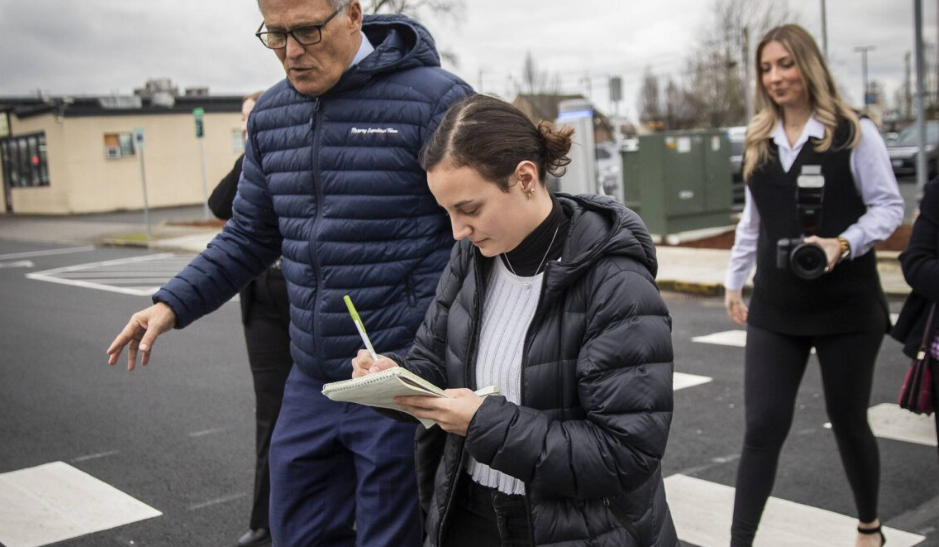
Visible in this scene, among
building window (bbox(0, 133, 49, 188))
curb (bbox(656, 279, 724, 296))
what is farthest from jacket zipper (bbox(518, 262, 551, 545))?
building window (bbox(0, 133, 49, 188))

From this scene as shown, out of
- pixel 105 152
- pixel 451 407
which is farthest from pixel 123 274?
pixel 105 152

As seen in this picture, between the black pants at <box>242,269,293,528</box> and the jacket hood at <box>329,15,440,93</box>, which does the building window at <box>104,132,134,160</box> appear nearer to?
the black pants at <box>242,269,293,528</box>

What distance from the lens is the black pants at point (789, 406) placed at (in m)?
3.55

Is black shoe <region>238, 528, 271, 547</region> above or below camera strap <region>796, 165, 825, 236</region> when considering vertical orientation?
below

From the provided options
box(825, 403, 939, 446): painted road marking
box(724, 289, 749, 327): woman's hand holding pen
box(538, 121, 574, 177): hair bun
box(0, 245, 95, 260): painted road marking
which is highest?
box(538, 121, 574, 177): hair bun

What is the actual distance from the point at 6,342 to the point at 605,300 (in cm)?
922

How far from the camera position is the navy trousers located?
2857 millimetres

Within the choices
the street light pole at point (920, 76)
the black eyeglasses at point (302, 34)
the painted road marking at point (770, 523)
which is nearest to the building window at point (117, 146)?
the street light pole at point (920, 76)

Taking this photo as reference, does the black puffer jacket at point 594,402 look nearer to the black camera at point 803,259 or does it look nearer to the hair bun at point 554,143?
the hair bun at point 554,143

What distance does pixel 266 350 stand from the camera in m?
4.25

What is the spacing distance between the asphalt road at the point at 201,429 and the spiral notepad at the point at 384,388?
8.84 ft

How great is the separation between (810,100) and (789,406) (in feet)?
3.78

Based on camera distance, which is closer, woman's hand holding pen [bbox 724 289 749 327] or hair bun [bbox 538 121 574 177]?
hair bun [bbox 538 121 574 177]

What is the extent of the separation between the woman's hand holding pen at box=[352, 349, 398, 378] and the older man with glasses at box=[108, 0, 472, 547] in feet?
2.08
